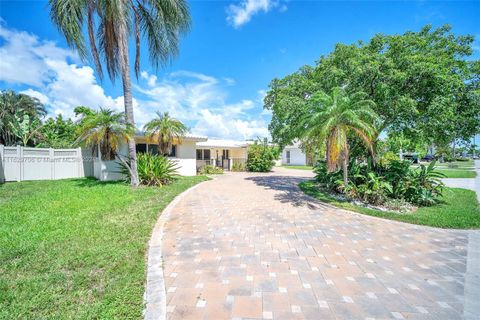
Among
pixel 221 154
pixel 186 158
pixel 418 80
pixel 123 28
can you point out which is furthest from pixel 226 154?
pixel 418 80

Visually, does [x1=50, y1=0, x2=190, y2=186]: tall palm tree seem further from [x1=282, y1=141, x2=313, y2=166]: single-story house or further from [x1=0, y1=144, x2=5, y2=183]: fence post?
[x1=282, y1=141, x2=313, y2=166]: single-story house

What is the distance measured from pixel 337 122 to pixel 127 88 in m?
9.56

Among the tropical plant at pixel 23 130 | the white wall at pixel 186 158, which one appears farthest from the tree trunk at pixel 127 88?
the tropical plant at pixel 23 130

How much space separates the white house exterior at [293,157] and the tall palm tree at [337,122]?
2623 cm

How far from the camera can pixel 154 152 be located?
611 inches

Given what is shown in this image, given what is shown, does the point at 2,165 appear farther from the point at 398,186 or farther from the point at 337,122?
the point at 398,186

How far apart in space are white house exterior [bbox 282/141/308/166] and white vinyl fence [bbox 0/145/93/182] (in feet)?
88.2

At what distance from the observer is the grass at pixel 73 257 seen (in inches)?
109

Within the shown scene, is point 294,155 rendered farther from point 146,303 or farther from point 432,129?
point 146,303

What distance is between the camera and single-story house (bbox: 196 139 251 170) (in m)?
21.4

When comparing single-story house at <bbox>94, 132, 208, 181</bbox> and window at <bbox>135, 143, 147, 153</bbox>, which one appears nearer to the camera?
single-story house at <bbox>94, 132, 208, 181</bbox>

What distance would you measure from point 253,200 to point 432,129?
753 cm

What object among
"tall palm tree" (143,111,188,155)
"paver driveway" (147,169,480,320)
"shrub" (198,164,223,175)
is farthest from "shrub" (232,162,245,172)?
"paver driveway" (147,169,480,320)

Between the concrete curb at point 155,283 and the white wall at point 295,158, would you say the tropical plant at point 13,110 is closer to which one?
the concrete curb at point 155,283
